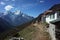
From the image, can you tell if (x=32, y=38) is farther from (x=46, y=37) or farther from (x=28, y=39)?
(x=46, y=37)

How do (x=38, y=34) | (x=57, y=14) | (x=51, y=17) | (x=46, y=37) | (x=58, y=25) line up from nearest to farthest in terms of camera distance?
(x=58, y=25) → (x=46, y=37) → (x=38, y=34) → (x=57, y=14) → (x=51, y=17)

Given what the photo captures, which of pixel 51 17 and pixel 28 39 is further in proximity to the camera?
pixel 51 17

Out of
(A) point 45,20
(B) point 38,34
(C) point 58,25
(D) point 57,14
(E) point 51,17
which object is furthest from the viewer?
(A) point 45,20

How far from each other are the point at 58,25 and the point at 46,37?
435 cm

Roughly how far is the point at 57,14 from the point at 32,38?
1059 cm

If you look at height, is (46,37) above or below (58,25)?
below

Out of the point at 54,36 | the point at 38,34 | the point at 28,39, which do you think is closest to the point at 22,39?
the point at 28,39

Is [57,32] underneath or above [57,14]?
underneath

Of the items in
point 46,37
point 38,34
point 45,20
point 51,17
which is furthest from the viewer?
point 45,20

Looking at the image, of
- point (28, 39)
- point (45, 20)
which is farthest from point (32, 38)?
point (45, 20)

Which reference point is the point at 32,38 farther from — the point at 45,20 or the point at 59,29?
the point at 45,20

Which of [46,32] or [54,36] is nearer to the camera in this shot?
[54,36]

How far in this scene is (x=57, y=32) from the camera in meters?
27.8

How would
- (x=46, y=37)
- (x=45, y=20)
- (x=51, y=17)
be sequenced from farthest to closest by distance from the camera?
1. (x=45, y=20)
2. (x=51, y=17)
3. (x=46, y=37)
